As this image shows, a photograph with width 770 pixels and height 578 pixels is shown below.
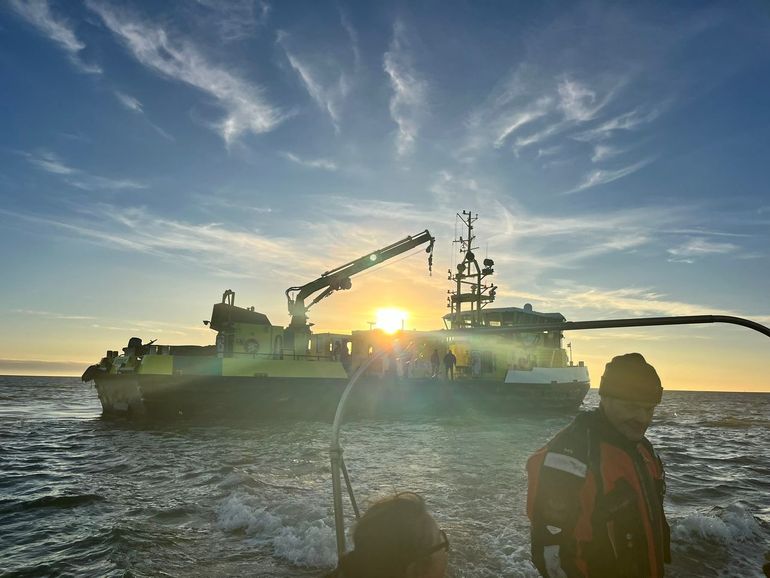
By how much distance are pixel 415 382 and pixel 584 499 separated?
25.1 m

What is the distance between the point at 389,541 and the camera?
1.59 meters

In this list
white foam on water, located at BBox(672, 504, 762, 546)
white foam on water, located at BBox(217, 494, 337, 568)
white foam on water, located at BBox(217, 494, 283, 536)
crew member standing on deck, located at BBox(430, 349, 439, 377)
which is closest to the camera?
white foam on water, located at BBox(217, 494, 337, 568)

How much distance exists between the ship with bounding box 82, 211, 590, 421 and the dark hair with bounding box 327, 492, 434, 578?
16.4 metres

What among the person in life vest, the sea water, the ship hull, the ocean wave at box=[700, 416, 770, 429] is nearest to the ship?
the ship hull

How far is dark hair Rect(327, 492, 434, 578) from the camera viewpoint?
5.15 ft

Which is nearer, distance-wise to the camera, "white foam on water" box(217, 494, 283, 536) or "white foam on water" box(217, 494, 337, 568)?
"white foam on water" box(217, 494, 337, 568)

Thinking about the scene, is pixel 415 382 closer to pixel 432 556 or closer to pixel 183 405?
pixel 183 405

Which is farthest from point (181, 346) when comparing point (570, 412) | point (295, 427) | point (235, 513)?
point (570, 412)

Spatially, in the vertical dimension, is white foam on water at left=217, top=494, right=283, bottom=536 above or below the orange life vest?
below

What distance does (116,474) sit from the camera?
11969 millimetres

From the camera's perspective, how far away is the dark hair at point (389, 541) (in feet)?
5.15

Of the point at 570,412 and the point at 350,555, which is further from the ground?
the point at 350,555

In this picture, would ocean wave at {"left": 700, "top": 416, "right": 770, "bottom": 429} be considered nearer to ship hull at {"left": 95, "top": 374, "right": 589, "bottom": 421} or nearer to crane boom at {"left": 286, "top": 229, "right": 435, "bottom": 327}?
ship hull at {"left": 95, "top": 374, "right": 589, "bottom": 421}

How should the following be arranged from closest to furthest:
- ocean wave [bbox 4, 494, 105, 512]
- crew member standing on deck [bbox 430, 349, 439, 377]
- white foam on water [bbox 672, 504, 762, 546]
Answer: white foam on water [bbox 672, 504, 762, 546]
ocean wave [bbox 4, 494, 105, 512]
crew member standing on deck [bbox 430, 349, 439, 377]
